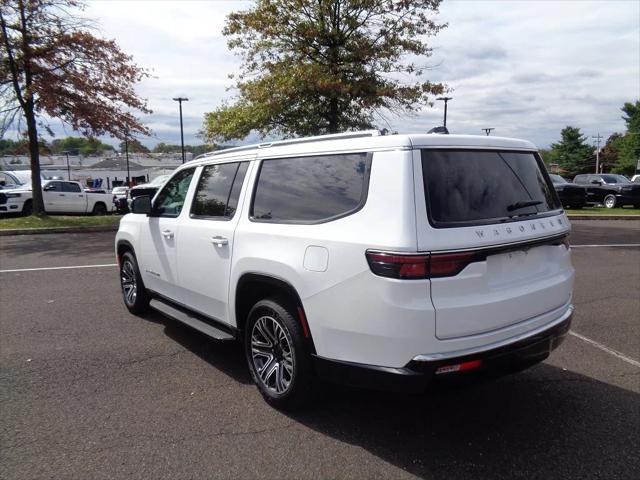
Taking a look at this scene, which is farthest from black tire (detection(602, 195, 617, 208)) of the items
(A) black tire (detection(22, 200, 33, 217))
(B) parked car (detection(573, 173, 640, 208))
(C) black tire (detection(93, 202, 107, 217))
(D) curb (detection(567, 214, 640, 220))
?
(A) black tire (detection(22, 200, 33, 217))

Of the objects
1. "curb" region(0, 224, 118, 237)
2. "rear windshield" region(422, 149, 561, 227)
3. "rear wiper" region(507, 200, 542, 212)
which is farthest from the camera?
"curb" region(0, 224, 118, 237)

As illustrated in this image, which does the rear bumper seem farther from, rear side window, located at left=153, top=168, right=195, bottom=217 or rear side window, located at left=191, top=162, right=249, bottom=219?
rear side window, located at left=153, top=168, right=195, bottom=217

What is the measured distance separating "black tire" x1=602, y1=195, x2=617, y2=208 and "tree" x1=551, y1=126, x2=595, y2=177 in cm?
5710

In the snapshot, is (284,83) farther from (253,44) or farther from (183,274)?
(183,274)

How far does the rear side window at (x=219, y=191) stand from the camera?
392 cm

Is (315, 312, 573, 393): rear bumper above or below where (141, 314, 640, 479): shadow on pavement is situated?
above

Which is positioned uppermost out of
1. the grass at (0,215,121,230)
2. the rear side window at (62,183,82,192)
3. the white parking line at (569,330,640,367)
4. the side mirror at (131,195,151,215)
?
the rear side window at (62,183,82,192)

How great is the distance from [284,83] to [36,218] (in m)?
9.43

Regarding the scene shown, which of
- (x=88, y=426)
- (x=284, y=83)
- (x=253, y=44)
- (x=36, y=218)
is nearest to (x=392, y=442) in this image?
(x=88, y=426)

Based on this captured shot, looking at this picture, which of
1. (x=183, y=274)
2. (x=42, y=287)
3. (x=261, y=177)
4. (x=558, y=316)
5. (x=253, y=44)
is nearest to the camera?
(x=558, y=316)

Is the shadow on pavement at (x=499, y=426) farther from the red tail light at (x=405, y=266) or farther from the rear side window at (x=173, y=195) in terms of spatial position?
the rear side window at (x=173, y=195)

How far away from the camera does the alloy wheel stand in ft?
11.0

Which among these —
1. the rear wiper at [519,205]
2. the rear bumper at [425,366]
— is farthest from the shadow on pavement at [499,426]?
the rear wiper at [519,205]

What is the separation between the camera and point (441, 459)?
2.86m
